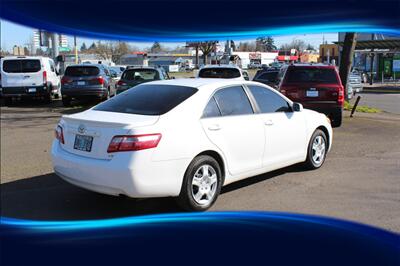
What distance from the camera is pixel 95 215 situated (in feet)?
18.0

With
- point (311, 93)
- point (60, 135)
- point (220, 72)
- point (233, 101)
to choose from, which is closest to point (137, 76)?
point (220, 72)

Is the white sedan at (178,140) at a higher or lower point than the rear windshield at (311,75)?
lower

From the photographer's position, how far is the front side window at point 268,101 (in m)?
6.75

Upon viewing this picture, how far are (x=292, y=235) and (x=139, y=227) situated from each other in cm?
162

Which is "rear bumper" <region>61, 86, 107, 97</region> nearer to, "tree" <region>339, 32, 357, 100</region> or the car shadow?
"tree" <region>339, 32, 357, 100</region>

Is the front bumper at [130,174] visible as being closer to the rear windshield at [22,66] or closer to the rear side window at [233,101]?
the rear side window at [233,101]

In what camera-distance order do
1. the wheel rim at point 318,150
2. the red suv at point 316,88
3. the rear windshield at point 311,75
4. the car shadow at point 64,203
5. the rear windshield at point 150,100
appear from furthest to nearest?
the rear windshield at point 311,75 < the red suv at point 316,88 < the wheel rim at point 318,150 < the rear windshield at point 150,100 < the car shadow at point 64,203

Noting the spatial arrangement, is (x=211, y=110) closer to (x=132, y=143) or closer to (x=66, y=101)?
(x=132, y=143)

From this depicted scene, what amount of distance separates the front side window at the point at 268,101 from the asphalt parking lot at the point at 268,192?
40.4 inches

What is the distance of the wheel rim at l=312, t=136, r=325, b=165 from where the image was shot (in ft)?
25.0

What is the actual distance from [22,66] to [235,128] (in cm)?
1293

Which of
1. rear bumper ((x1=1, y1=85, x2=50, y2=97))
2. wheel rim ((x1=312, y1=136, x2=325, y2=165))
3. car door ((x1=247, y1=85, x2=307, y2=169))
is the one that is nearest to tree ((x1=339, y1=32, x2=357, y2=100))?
wheel rim ((x1=312, y1=136, x2=325, y2=165))

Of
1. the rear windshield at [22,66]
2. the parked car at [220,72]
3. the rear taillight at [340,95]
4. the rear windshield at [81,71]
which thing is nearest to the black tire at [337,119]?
the rear taillight at [340,95]

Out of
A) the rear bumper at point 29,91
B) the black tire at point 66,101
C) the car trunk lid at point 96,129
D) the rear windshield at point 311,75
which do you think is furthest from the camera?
the black tire at point 66,101
